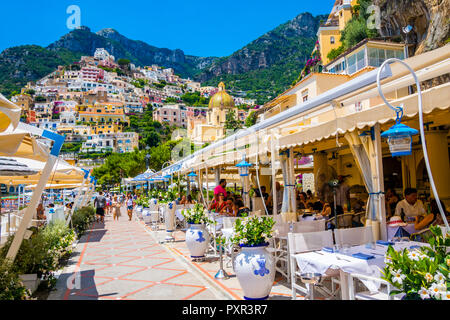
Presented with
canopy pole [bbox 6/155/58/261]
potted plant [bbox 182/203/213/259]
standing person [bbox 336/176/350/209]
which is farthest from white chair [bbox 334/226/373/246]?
canopy pole [bbox 6/155/58/261]

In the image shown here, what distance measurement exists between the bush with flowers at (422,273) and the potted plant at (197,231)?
428 cm

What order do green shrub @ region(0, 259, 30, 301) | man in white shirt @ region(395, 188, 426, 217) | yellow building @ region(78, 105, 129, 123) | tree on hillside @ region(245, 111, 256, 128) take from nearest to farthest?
1. green shrub @ region(0, 259, 30, 301)
2. man in white shirt @ region(395, 188, 426, 217)
3. tree on hillside @ region(245, 111, 256, 128)
4. yellow building @ region(78, 105, 129, 123)

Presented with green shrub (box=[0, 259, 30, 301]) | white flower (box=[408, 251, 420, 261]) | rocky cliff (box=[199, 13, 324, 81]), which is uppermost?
rocky cliff (box=[199, 13, 324, 81])

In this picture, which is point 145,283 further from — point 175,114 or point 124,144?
point 175,114

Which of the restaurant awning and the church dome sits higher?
the church dome

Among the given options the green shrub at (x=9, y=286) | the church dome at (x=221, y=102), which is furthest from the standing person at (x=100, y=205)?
the church dome at (x=221, y=102)

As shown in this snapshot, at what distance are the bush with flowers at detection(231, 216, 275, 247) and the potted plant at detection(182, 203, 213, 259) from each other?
2.26 m

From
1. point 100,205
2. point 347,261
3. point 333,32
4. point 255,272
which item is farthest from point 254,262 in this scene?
point 333,32

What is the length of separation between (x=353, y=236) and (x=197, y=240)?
3.14 meters

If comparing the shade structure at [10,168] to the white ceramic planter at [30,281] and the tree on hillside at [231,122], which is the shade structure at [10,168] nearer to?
the white ceramic planter at [30,281]

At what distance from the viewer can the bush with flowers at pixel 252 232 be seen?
395cm

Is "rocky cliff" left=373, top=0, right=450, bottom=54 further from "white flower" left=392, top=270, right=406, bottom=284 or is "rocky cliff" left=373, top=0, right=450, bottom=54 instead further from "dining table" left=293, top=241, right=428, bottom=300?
"white flower" left=392, top=270, right=406, bottom=284

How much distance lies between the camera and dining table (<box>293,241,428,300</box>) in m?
3.05

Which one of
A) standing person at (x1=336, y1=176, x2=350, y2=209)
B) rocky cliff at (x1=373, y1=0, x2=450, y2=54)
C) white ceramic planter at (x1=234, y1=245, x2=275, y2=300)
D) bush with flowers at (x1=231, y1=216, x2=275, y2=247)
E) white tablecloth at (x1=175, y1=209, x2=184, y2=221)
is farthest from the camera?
rocky cliff at (x1=373, y1=0, x2=450, y2=54)
